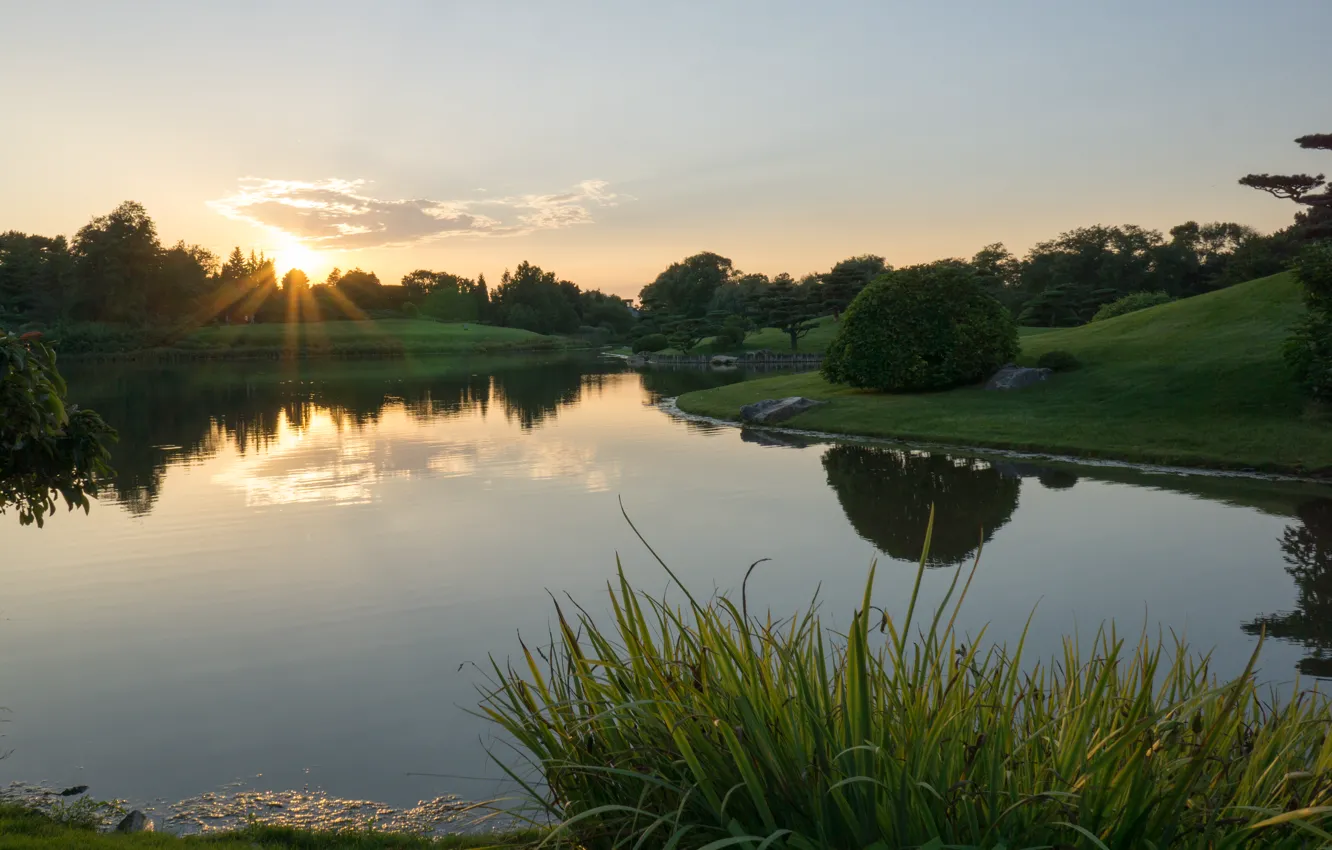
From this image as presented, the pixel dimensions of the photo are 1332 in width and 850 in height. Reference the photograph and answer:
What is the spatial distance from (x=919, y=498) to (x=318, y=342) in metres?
99.4

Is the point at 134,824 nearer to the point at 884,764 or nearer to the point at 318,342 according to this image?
the point at 884,764

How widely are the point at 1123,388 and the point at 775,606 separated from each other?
19.8m

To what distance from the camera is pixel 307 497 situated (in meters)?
19.4

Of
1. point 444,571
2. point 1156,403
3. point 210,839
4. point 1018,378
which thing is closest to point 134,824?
point 210,839

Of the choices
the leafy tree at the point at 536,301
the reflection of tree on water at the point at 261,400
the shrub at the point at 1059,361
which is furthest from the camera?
the leafy tree at the point at 536,301

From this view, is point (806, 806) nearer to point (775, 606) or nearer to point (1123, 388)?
point (775, 606)

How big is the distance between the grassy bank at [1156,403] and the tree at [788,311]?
36.0m

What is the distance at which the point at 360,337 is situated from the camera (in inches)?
4341

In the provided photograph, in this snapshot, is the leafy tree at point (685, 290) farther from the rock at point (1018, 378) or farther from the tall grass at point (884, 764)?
the tall grass at point (884, 764)

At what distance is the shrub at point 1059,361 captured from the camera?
3033 centimetres

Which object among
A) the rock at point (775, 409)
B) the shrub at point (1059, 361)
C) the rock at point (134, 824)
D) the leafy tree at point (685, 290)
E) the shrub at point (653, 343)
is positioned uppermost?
the leafy tree at point (685, 290)

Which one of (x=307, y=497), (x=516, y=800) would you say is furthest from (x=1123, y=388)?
(x=516, y=800)

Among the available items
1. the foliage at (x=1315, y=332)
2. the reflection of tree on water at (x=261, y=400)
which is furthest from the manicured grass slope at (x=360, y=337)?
the foliage at (x=1315, y=332)

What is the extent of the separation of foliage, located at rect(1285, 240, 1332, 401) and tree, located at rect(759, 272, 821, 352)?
157 feet
